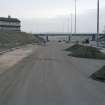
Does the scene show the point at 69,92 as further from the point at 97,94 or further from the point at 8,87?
the point at 8,87

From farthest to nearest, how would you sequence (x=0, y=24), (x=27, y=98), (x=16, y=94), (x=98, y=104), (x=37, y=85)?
1. (x=0, y=24)
2. (x=37, y=85)
3. (x=16, y=94)
4. (x=27, y=98)
5. (x=98, y=104)

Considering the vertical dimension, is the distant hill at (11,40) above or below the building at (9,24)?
below

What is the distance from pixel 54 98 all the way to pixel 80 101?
1.05 metres

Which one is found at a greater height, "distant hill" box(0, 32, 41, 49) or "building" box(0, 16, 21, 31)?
"building" box(0, 16, 21, 31)

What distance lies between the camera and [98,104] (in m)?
10.4

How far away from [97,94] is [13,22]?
179m

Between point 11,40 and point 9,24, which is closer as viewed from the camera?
point 11,40

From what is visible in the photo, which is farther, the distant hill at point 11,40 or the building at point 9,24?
the building at point 9,24

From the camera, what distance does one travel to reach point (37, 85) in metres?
14.9

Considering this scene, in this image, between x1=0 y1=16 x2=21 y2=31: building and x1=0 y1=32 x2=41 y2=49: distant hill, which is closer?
x1=0 y1=32 x2=41 y2=49: distant hill

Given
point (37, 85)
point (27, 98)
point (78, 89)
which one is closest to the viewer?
point (27, 98)

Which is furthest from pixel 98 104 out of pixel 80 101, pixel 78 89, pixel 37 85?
pixel 37 85

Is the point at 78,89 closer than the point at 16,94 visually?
No

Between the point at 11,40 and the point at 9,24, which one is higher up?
the point at 9,24
